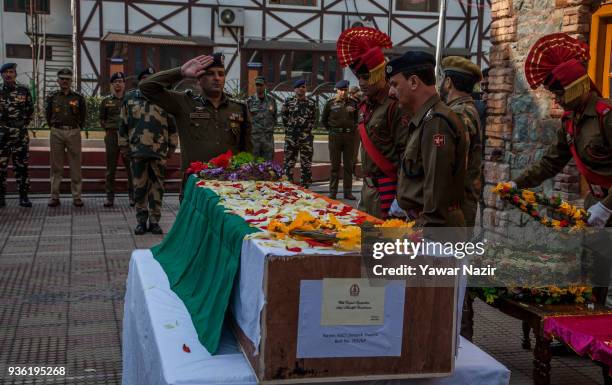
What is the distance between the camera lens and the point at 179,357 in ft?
10.1

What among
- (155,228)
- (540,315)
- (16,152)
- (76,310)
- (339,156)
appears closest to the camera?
(540,315)

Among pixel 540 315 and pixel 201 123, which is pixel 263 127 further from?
pixel 540 315

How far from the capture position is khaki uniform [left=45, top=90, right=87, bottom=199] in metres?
12.2

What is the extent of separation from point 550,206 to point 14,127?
31.7ft

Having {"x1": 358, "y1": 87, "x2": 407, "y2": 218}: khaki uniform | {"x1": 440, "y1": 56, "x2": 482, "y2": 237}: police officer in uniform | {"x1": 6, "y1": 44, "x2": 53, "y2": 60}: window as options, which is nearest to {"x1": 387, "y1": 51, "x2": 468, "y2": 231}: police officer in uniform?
{"x1": 440, "y1": 56, "x2": 482, "y2": 237}: police officer in uniform

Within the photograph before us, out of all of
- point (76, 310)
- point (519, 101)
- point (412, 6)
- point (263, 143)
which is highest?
point (412, 6)

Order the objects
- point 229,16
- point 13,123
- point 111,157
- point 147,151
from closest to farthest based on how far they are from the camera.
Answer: point 147,151
point 13,123
point 111,157
point 229,16

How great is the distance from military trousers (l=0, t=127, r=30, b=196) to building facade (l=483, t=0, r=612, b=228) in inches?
299

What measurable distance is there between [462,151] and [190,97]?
10.9 ft

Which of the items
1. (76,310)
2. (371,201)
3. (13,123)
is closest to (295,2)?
(13,123)

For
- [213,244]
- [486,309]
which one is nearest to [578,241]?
[486,309]

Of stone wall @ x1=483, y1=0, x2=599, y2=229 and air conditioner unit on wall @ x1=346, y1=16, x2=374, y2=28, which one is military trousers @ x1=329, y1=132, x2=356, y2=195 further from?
air conditioner unit on wall @ x1=346, y1=16, x2=374, y2=28

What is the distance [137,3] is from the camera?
1030 inches

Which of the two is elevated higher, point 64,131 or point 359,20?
point 359,20
